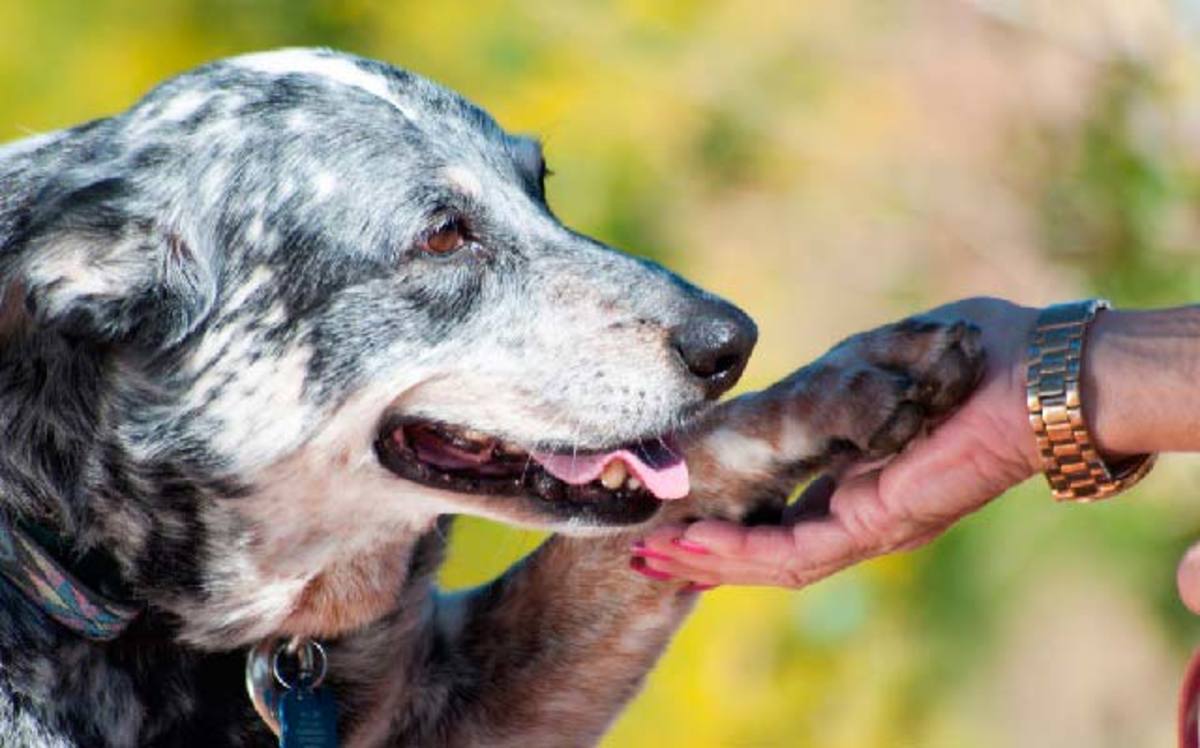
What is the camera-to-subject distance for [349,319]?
3029 mm

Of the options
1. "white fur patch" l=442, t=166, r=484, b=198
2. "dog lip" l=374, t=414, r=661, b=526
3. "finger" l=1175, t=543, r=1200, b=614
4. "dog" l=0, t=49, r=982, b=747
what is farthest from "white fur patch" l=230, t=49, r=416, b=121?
"finger" l=1175, t=543, r=1200, b=614

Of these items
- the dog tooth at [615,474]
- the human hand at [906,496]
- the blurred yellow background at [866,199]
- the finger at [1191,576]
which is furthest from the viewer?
the blurred yellow background at [866,199]

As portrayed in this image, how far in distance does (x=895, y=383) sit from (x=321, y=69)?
3.41 feet

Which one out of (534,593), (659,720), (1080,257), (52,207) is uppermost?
(1080,257)

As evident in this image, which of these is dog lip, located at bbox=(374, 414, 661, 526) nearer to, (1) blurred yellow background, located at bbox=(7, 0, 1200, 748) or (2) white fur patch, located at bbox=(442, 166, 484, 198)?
(2) white fur patch, located at bbox=(442, 166, 484, 198)

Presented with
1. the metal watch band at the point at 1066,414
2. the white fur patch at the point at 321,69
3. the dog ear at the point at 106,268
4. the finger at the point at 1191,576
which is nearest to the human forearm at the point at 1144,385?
the metal watch band at the point at 1066,414

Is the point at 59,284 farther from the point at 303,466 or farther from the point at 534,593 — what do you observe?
the point at 534,593

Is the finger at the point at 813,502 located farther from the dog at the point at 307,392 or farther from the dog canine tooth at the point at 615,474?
the dog canine tooth at the point at 615,474

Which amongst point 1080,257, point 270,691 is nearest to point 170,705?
point 270,691

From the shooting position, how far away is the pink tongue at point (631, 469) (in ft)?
9.84

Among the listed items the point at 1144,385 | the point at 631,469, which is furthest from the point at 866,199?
the point at 1144,385

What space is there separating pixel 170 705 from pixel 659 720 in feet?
10.6

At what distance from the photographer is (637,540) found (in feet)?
10.3

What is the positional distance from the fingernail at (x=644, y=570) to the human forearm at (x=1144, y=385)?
→ 0.76 meters
